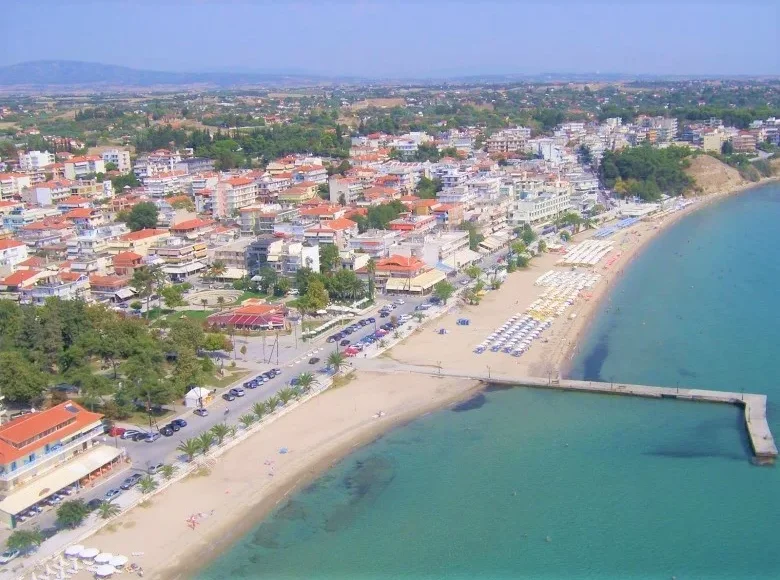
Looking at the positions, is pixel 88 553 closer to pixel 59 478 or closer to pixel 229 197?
pixel 59 478

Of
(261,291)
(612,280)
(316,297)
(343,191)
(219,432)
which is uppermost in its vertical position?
(343,191)

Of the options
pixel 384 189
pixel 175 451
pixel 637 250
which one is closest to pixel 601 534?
pixel 175 451

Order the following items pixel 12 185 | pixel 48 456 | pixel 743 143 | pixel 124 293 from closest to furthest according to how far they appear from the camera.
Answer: pixel 48 456 < pixel 124 293 < pixel 12 185 < pixel 743 143

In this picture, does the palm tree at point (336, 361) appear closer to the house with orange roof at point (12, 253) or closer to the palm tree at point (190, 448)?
the palm tree at point (190, 448)

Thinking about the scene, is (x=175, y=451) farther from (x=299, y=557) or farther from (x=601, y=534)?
(x=601, y=534)

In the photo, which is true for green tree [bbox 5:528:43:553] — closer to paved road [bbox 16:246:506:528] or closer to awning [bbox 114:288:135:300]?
paved road [bbox 16:246:506:528]

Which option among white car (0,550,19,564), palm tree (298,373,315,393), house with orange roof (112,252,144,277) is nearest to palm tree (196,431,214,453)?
palm tree (298,373,315,393)

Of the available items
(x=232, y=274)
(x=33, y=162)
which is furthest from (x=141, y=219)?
(x=33, y=162)
